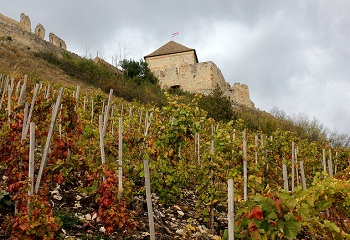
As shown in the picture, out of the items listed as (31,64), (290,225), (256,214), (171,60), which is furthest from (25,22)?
(290,225)

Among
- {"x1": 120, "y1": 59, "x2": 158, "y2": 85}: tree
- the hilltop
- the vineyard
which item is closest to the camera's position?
the vineyard

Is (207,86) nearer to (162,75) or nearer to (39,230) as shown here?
(162,75)

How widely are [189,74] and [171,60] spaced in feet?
18.3

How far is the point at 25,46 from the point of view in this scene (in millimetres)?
19953

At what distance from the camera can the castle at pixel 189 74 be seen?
28.2 meters

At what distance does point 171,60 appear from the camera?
3369cm

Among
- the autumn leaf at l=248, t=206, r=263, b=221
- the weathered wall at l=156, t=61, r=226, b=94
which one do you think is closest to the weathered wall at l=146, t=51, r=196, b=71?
the weathered wall at l=156, t=61, r=226, b=94

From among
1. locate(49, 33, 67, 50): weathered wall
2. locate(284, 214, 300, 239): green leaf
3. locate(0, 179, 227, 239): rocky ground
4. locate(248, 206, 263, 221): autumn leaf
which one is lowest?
locate(0, 179, 227, 239): rocky ground

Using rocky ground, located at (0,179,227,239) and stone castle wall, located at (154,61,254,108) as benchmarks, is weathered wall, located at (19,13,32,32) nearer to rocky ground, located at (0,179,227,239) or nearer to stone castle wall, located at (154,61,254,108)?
stone castle wall, located at (154,61,254,108)

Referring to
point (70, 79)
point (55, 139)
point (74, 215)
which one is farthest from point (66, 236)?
point (70, 79)

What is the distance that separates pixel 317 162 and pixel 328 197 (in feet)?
17.6

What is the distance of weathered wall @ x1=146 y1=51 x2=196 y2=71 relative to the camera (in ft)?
109

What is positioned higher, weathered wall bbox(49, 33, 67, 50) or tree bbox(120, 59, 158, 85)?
weathered wall bbox(49, 33, 67, 50)

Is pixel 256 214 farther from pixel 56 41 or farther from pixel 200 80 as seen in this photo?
pixel 56 41
